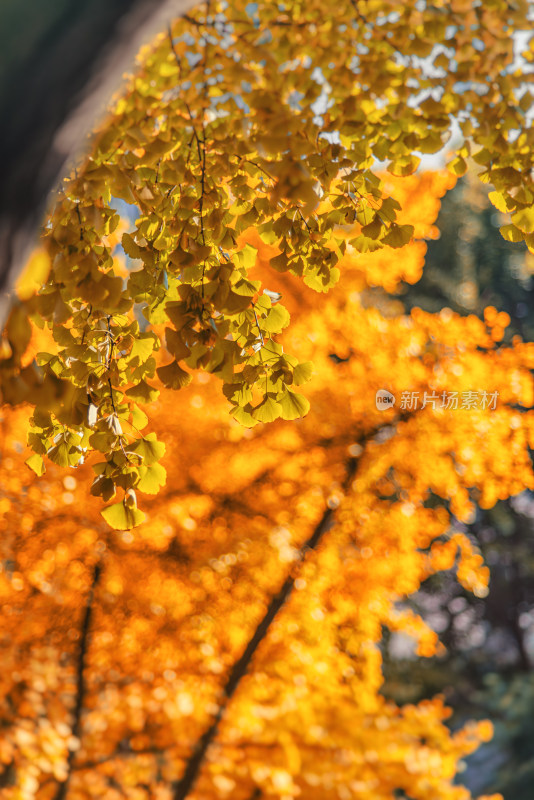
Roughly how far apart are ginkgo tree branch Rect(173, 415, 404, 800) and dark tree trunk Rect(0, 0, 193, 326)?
25.4ft

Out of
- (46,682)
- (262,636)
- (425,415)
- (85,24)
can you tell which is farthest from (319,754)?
(85,24)

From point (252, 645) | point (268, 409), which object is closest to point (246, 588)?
point (252, 645)

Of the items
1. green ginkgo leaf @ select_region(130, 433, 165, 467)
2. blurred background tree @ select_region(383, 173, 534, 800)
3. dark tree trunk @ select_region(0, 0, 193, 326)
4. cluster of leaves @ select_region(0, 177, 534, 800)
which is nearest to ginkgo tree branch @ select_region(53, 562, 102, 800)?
cluster of leaves @ select_region(0, 177, 534, 800)

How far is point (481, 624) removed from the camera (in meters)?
13.4

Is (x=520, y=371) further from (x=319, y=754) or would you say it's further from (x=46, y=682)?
(x=46, y=682)

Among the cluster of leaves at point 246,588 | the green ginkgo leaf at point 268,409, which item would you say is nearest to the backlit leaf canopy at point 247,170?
the green ginkgo leaf at point 268,409

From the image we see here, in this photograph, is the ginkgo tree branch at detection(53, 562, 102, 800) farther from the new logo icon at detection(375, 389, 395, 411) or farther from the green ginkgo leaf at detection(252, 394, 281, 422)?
the green ginkgo leaf at detection(252, 394, 281, 422)

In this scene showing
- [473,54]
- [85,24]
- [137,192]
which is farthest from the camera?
[137,192]

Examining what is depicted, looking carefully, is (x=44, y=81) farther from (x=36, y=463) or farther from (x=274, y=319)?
(x=36, y=463)

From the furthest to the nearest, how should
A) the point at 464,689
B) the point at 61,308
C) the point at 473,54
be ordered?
the point at 464,689 < the point at 473,54 < the point at 61,308

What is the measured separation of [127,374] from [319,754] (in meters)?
7.74

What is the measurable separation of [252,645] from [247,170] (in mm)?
6924

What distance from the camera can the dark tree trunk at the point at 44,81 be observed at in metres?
0.95

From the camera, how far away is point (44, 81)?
0.97 meters
